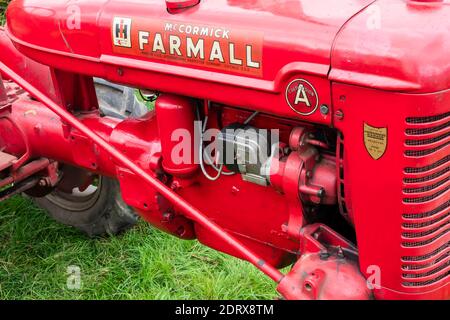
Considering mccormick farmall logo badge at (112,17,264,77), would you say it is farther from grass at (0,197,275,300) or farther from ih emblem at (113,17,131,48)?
grass at (0,197,275,300)

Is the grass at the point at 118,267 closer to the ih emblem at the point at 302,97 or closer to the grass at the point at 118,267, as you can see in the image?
the grass at the point at 118,267

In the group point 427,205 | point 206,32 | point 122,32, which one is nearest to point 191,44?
point 206,32

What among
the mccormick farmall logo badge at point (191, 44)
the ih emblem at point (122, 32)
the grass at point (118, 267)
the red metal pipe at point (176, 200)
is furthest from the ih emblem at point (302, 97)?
the grass at point (118, 267)

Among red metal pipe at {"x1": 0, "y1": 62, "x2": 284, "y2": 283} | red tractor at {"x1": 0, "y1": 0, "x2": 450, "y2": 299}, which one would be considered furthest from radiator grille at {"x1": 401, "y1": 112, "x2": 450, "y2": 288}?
red metal pipe at {"x1": 0, "y1": 62, "x2": 284, "y2": 283}

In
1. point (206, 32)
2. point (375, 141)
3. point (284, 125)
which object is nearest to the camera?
point (375, 141)

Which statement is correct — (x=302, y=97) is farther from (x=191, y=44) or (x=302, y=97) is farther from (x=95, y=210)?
(x=95, y=210)

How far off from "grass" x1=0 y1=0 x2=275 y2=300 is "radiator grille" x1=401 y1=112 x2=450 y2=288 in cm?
119

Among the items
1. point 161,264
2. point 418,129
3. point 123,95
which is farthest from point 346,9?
point 161,264

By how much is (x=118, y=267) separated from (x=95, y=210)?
303mm

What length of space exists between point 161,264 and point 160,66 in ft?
4.24

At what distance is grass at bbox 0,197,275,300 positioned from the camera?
292 centimetres

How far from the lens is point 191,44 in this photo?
1924 mm

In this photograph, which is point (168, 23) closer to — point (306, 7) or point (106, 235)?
point (306, 7)

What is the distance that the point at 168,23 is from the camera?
1.97 m
